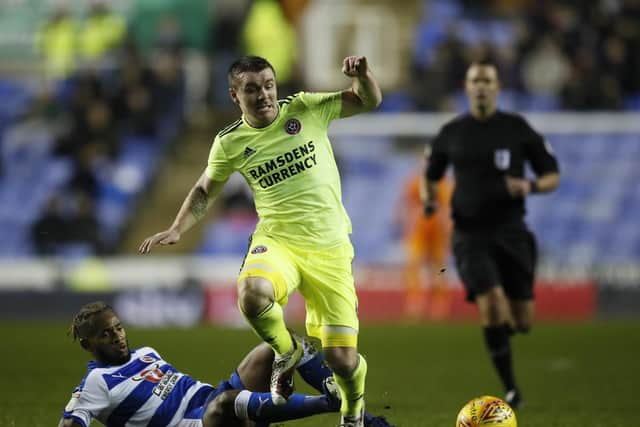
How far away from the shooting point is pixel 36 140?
69.9ft

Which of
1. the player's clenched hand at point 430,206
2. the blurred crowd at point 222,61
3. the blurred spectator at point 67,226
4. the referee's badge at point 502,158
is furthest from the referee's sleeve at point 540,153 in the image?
the blurred spectator at point 67,226

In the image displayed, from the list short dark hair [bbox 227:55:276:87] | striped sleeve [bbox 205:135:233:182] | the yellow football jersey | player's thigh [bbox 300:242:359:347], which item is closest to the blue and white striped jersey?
player's thigh [bbox 300:242:359:347]

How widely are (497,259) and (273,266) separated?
321cm

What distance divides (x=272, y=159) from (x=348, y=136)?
47.7 feet

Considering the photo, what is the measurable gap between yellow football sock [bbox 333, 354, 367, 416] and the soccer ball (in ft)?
1.88

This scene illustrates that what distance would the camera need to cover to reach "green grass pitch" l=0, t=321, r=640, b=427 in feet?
26.7

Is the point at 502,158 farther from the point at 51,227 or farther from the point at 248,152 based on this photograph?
the point at 51,227

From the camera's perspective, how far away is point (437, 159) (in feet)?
30.2

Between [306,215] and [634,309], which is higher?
[306,215]

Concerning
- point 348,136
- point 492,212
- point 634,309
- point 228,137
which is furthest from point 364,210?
point 228,137

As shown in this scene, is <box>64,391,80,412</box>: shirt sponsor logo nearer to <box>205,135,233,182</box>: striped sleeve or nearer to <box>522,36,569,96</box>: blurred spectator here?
<box>205,135,233,182</box>: striped sleeve

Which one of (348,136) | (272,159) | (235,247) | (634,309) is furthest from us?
(348,136)

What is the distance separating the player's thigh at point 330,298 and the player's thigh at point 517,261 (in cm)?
279

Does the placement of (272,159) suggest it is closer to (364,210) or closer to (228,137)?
(228,137)
